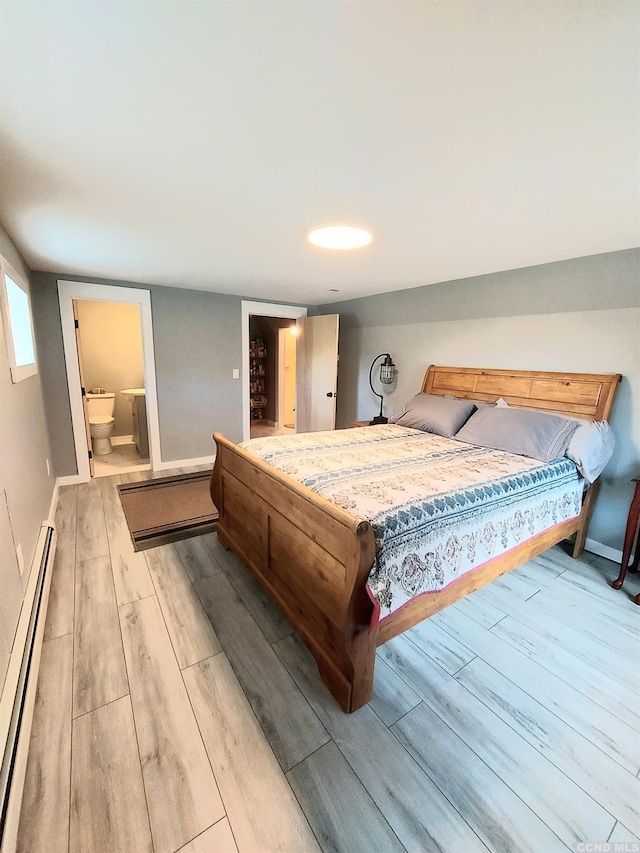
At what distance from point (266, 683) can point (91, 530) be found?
2060mm

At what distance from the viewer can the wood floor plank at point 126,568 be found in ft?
6.82

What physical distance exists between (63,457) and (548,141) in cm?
451

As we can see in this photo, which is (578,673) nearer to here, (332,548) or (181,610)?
(332,548)

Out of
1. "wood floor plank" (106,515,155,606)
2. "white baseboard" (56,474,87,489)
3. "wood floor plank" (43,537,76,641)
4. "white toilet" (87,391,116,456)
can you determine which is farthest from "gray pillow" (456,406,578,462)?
"white toilet" (87,391,116,456)

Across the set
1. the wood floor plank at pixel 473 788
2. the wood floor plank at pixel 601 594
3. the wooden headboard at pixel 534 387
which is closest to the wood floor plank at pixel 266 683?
the wood floor plank at pixel 473 788

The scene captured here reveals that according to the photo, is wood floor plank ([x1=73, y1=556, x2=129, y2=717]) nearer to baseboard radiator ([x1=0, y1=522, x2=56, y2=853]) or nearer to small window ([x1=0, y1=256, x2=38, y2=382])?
baseboard radiator ([x1=0, y1=522, x2=56, y2=853])

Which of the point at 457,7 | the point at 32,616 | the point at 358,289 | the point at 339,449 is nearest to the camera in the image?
the point at 457,7

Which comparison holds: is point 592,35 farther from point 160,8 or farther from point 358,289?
point 358,289

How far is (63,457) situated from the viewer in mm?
3641

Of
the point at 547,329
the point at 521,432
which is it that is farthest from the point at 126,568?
the point at 547,329

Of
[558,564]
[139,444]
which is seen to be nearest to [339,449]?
[558,564]

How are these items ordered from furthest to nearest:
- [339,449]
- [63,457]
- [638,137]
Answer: [63,457] < [339,449] < [638,137]

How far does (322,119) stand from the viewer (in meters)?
1.09

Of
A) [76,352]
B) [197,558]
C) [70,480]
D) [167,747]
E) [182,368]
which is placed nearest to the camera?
[167,747]
